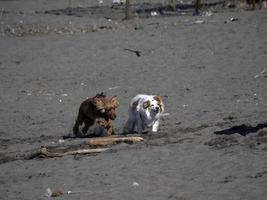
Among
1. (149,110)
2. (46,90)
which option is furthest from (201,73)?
(149,110)

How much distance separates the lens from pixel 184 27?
27.9 m

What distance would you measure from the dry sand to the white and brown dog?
0.33 meters

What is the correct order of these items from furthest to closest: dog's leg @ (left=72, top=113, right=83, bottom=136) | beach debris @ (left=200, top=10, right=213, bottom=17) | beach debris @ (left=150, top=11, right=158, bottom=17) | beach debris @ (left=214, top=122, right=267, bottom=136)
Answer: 1. beach debris @ (left=150, top=11, right=158, bottom=17)
2. beach debris @ (left=200, top=10, right=213, bottom=17)
3. dog's leg @ (left=72, top=113, right=83, bottom=136)
4. beach debris @ (left=214, top=122, right=267, bottom=136)

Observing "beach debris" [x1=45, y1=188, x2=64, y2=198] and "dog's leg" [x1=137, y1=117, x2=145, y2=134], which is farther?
"dog's leg" [x1=137, y1=117, x2=145, y2=134]

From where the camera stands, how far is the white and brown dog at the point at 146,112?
1372cm

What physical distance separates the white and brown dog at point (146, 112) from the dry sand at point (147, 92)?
33cm

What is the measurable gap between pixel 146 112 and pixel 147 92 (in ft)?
17.4

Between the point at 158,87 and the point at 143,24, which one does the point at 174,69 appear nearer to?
the point at 158,87

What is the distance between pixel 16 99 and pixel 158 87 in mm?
3602

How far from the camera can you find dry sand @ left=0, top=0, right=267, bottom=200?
1010 centimetres

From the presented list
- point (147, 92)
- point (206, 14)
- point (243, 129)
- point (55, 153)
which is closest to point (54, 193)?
point (55, 153)

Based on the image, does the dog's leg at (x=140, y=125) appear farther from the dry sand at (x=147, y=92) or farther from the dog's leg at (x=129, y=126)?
the dry sand at (x=147, y=92)

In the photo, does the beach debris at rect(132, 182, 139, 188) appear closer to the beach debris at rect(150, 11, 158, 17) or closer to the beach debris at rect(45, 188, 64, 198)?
the beach debris at rect(45, 188, 64, 198)

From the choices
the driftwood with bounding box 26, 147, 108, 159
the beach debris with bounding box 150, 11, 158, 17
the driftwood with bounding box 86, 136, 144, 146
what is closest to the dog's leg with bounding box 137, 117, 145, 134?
the driftwood with bounding box 86, 136, 144, 146
